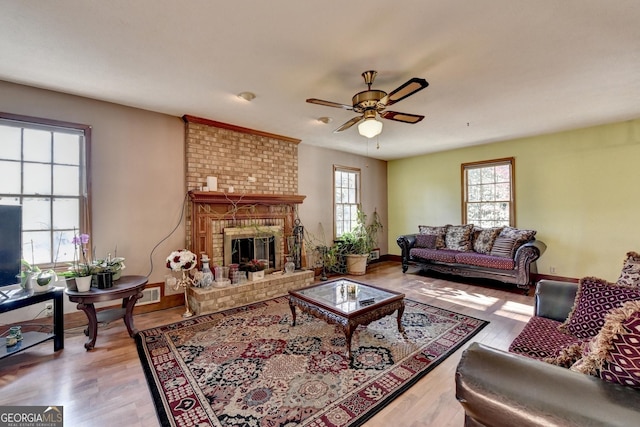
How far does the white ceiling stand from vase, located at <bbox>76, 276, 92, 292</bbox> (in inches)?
76.3

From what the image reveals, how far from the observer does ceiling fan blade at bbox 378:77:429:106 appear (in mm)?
1989

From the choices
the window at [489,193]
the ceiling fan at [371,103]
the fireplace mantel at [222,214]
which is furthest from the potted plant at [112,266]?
the window at [489,193]

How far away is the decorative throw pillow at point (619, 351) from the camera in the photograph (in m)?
0.90

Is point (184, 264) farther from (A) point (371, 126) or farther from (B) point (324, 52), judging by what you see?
(B) point (324, 52)

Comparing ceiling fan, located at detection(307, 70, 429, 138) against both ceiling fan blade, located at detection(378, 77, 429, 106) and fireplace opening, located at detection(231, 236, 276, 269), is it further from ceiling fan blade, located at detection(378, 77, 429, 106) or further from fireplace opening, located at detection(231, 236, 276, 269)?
fireplace opening, located at detection(231, 236, 276, 269)

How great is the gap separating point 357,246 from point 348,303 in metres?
3.18

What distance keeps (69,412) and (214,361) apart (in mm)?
916

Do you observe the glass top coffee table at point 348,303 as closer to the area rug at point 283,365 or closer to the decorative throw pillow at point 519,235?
the area rug at point 283,365

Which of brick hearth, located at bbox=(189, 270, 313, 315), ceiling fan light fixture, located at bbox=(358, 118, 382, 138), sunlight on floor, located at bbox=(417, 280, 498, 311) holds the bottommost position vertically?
sunlight on floor, located at bbox=(417, 280, 498, 311)

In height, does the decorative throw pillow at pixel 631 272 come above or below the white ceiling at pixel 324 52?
below

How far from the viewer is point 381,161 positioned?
6910mm

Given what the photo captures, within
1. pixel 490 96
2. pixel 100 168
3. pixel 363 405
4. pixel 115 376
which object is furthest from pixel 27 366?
pixel 490 96

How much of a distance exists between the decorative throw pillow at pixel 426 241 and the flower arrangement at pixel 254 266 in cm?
317

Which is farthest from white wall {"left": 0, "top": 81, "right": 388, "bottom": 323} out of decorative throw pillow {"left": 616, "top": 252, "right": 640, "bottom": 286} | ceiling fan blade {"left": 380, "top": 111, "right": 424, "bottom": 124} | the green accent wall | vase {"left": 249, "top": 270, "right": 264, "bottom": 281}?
the green accent wall
